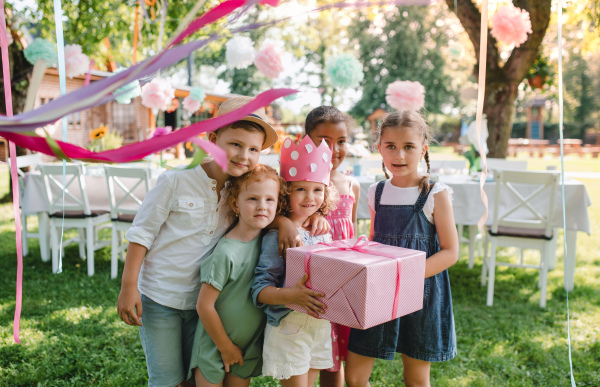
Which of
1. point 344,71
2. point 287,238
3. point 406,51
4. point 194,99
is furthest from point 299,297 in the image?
point 406,51

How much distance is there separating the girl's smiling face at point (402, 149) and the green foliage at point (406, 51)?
24271 mm

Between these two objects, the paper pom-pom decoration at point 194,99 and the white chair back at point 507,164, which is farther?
the paper pom-pom decoration at point 194,99

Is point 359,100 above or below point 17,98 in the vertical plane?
above

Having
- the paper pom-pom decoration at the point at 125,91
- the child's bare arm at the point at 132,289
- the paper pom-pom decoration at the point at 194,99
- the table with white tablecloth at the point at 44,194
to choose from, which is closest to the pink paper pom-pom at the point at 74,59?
the table with white tablecloth at the point at 44,194

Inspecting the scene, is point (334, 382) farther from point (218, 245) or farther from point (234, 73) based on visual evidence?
point (234, 73)

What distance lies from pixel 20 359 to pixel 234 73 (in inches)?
1060

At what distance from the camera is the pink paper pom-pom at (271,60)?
461 centimetres

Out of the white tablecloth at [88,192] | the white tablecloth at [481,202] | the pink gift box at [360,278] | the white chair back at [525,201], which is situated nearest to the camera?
the pink gift box at [360,278]

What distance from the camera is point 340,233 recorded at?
1805mm

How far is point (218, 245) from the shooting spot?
144 cm

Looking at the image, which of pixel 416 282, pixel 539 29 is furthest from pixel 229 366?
pixel 539 29

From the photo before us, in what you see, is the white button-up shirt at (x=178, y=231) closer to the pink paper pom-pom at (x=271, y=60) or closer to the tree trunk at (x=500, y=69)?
the pink paper pom-pom at (x=271, y=60)

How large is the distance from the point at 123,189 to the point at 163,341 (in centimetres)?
272

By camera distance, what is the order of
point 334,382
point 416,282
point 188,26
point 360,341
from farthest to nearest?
point 334,382 < point 360,341 < point 416,282 < point 188,26
